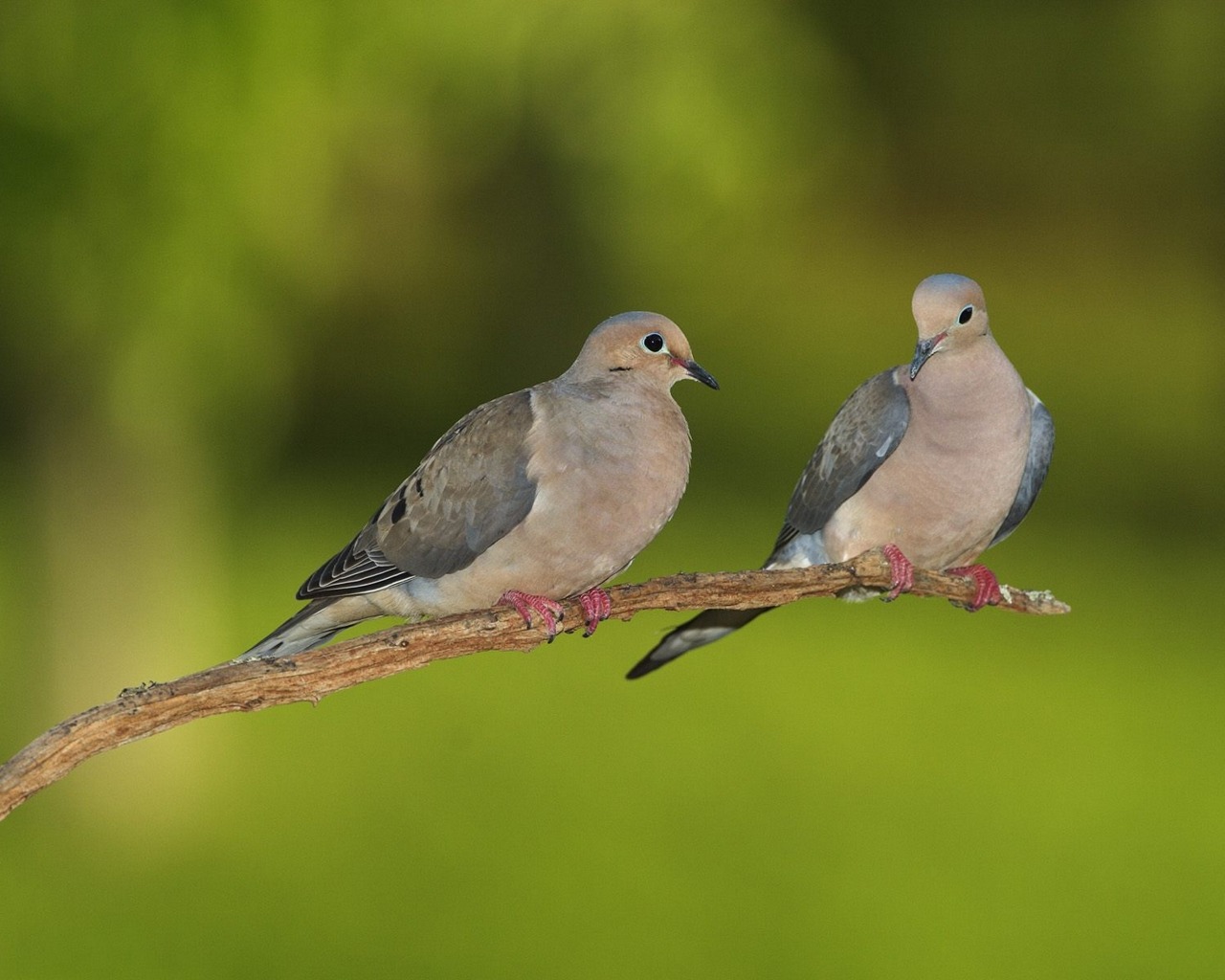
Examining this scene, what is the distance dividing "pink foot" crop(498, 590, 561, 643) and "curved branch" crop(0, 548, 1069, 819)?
0.09ft

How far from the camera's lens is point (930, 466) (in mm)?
4828

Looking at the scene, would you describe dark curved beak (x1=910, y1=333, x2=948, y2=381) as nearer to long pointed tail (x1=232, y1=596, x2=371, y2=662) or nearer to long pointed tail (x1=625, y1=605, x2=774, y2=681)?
long pointed tail (x1=625, y1=605, x2=774, y2=681)

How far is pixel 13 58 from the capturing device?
19.4ft

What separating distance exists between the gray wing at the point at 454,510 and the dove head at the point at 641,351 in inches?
10.7

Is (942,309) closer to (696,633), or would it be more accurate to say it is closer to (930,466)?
(930,466)

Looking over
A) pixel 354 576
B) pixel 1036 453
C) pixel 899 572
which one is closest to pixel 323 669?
pixel 354 576

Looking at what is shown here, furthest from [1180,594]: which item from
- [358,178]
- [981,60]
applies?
[358,178]

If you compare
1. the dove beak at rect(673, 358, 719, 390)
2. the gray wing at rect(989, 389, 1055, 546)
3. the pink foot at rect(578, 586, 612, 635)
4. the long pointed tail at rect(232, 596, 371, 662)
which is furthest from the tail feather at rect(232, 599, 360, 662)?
the gray wing at rect(989, 389, 1055, 546)

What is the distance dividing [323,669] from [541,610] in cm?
62

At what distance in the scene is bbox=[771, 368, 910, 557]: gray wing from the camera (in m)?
4.94

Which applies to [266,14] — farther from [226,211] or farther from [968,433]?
[968,433]

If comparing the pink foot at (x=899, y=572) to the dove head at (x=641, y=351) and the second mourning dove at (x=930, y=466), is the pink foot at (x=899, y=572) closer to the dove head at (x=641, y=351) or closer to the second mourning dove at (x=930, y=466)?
the second mourning dove at (x=930, y=466)

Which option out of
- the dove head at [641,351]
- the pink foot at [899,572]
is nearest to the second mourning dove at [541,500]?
the dove head at [641,351]

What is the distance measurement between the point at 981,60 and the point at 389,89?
29.1 ft
